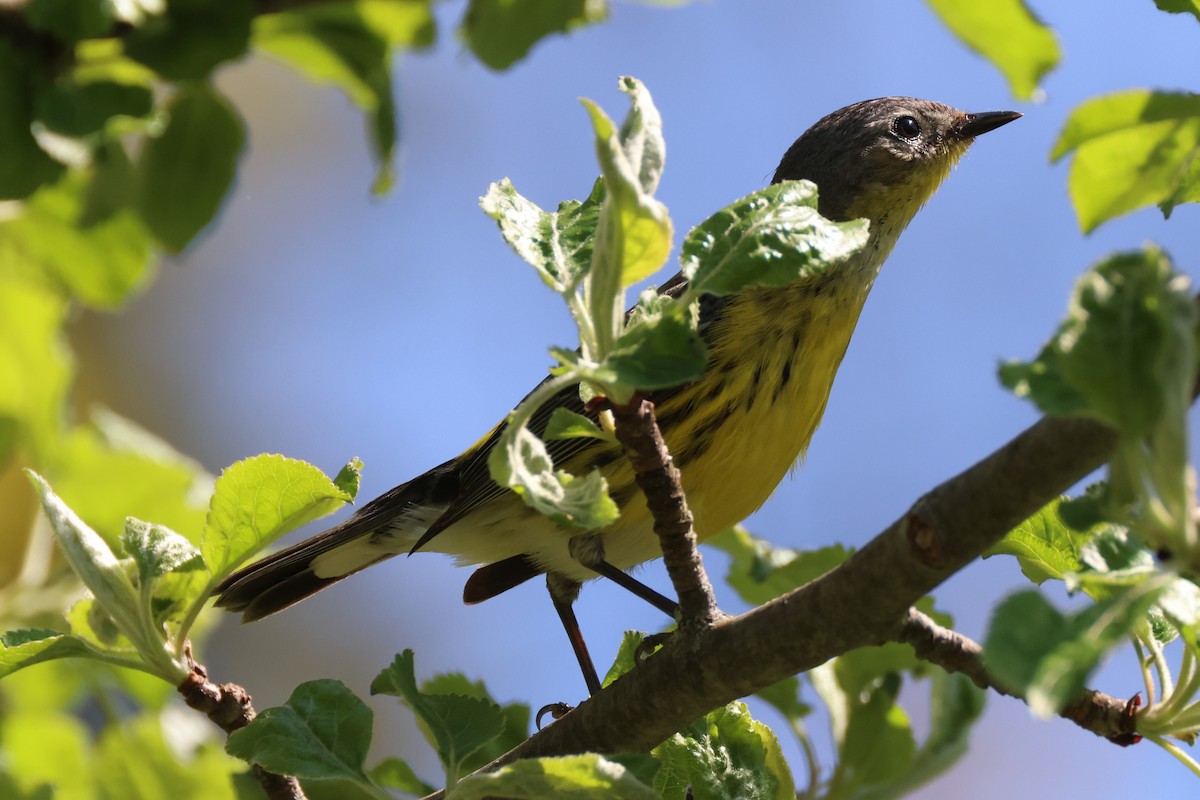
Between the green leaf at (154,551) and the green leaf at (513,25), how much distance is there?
1.14m

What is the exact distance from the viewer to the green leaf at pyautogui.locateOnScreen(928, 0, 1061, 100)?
128cm

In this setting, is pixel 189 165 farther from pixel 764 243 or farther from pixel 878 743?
pixel 878 743

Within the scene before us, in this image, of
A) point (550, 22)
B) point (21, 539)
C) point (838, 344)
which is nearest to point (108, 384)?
point (21, 539)

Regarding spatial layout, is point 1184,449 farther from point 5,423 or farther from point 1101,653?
point 5,423

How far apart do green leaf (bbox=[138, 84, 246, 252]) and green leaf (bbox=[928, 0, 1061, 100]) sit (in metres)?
1.07

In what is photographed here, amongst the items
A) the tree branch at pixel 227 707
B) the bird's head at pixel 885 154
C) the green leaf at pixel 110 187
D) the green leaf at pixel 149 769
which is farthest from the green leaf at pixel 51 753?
the bird's head at pixel 885 154

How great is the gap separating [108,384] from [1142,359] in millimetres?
10383

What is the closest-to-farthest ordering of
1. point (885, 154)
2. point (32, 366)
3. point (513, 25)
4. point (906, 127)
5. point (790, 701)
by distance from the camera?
point (513, 25) < point (32, 366) < point (790, 701) < point (885, 154) < point (906, 127)

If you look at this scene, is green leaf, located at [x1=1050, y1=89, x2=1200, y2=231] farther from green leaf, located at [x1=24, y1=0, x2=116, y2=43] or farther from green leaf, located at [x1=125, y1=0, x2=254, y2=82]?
green leaf, located at [x1=24, y1=0, x2=116, y2=43]

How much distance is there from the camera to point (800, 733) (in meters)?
3.10

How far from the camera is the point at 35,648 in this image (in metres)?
2.23

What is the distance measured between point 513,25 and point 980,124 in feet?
15.8

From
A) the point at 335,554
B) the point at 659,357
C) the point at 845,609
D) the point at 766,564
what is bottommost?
the point at 845,609

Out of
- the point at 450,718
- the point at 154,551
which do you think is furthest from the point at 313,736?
the point at 154,551
